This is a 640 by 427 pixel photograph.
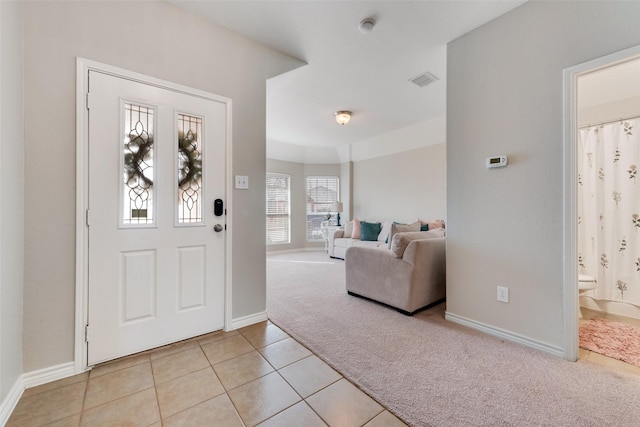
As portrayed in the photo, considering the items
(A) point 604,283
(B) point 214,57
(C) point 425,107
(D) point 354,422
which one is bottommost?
(D) point 354,422

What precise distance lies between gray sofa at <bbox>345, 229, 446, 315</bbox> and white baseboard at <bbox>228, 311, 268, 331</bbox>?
1161 millimetres

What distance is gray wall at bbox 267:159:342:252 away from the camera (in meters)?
6.38

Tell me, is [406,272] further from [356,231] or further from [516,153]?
[356,231]

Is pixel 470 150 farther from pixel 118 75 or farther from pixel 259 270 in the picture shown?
pixel 118 75

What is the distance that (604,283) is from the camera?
2.59 m

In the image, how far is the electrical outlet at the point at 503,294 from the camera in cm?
204

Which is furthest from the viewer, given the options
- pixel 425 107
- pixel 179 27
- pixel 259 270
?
pixel 425 107

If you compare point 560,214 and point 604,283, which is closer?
point 560,214

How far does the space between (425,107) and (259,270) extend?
136 inches

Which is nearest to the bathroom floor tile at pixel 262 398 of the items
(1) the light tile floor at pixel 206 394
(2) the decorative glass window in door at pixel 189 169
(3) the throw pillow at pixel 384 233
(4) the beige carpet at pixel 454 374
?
(1) the light tile floor at pixel 206 394

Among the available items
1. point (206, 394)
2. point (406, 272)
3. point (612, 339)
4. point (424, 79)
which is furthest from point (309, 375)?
point (424, 79)

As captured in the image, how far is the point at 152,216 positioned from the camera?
6.16ft

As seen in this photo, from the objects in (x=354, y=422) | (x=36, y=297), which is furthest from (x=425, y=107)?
(x=36, y=297)

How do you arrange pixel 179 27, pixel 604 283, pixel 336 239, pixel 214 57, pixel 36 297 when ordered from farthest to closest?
1. pixel 336 239
2. pixel 604 283
3. pixel 214 57
4. pixel 179 27
5. pixel 36 297
